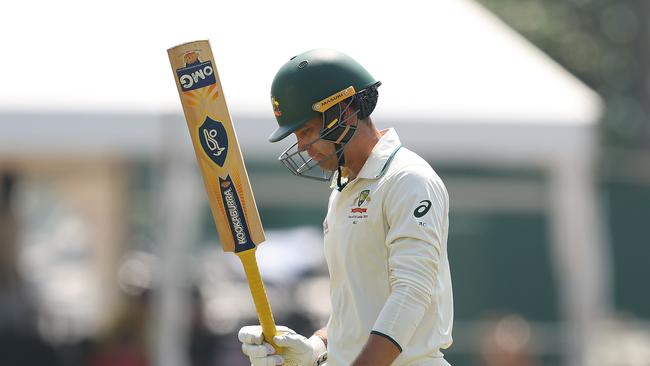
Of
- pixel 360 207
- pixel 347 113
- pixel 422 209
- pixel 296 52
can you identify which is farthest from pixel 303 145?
pixel 296 52

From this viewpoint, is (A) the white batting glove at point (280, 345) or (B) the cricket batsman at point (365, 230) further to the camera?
(A) the white batting glove at point (280, 345)

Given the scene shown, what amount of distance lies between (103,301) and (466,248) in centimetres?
305

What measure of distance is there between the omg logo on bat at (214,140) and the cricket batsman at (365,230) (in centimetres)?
15

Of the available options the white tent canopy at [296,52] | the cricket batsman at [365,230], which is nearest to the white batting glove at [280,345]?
the cricket batsman at [365,230]

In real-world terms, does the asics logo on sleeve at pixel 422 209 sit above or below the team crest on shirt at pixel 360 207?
below

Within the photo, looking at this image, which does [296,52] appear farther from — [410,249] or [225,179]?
[410,249]

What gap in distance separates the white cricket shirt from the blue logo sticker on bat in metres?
0.24

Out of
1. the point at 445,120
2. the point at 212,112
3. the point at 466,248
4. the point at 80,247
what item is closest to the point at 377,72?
the point at 445,120

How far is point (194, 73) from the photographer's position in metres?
4.02

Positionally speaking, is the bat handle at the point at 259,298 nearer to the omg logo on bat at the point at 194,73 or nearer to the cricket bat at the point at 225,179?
the cricket bat at the point at 225,179

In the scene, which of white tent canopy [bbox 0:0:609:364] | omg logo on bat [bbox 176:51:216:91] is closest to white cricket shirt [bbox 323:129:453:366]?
omg logo on bat [bbox 176:51:216:91]

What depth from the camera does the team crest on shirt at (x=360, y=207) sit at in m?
3.90

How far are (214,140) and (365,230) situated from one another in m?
0.52

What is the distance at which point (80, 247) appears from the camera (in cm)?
1425
